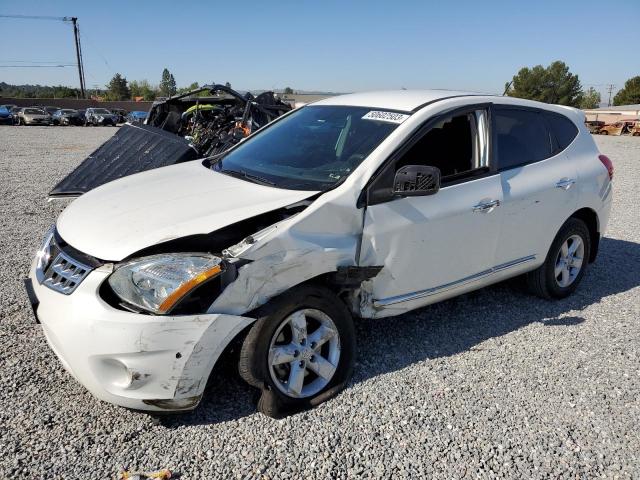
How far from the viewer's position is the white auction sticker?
349 centimetres

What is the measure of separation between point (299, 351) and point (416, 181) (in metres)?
1.20

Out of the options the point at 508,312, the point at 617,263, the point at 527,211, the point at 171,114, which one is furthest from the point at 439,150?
the point at 171,114

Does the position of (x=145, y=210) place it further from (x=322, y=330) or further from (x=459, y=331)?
(x=459, y=331)

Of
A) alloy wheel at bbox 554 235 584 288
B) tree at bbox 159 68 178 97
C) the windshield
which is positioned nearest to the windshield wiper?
the windshield

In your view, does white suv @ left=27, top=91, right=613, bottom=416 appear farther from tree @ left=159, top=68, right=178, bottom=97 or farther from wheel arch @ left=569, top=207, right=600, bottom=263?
tree @ left=159, top=68, right=178, bottom=97

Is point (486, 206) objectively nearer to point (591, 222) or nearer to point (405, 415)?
point (405, 415)

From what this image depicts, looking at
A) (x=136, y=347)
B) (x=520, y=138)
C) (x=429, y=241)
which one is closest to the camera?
(x=136, y=347)

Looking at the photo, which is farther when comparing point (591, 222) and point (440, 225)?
point (591, 222)

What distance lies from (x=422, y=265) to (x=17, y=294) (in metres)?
3.38

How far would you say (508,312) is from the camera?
14.5 ft

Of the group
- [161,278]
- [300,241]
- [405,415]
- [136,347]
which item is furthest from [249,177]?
[405,415]

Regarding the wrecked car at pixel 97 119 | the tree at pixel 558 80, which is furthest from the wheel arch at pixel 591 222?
the tree at pixel 558 80

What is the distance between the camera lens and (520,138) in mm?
4164

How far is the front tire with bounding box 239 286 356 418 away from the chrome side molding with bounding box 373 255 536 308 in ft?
1.09
